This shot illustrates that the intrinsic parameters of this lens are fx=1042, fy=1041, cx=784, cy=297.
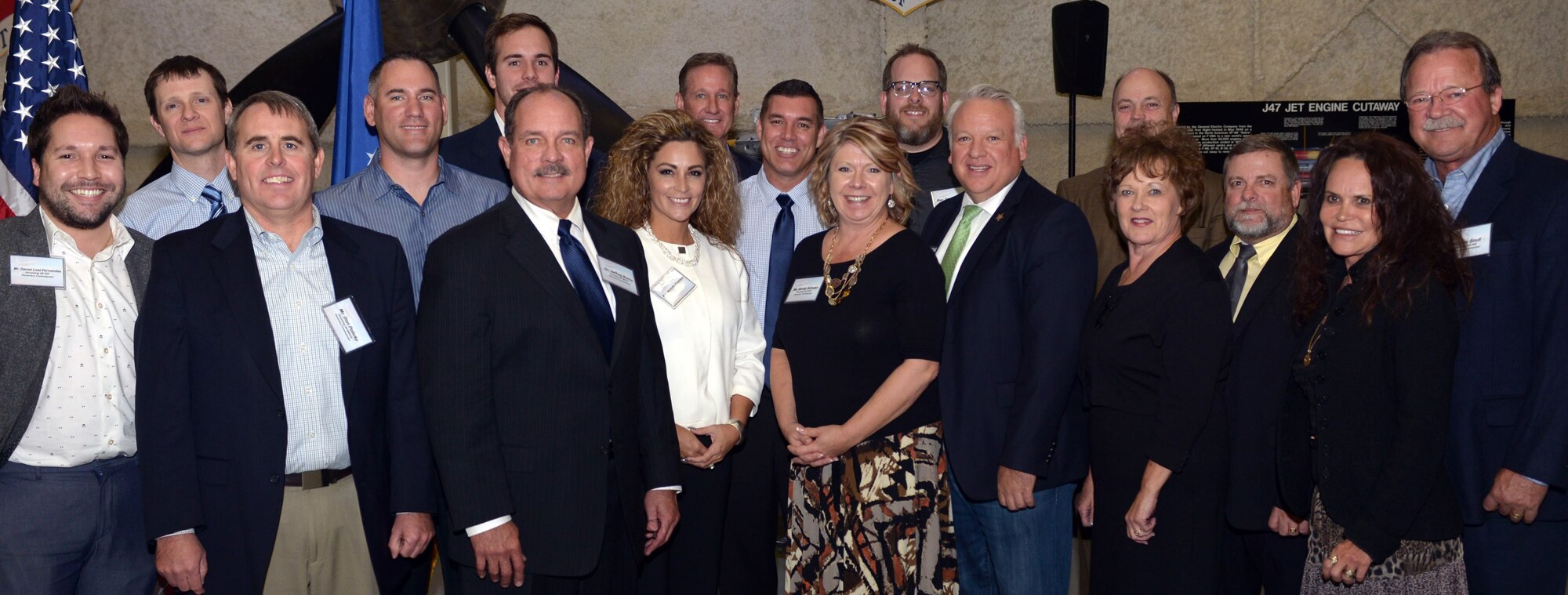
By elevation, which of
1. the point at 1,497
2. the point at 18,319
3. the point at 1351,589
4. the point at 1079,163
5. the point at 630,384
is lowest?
the point at 1351,589

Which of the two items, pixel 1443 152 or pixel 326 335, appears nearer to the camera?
pixel 326 335

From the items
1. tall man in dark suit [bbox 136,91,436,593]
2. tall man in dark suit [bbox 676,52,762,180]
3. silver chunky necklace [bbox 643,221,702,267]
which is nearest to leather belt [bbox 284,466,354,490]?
tall man in dark suit [bbox 136,91,436,593]

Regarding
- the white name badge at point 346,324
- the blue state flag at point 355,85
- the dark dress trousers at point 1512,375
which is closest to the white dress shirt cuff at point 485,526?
the white name badge at point 346,324

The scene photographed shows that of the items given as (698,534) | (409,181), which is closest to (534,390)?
(698,534)

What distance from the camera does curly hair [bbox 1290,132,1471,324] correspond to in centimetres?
228

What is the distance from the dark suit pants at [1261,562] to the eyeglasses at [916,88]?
6.41 feet

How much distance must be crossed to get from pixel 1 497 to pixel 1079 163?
5.84 metres

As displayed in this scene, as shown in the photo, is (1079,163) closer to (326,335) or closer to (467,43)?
(467,43)

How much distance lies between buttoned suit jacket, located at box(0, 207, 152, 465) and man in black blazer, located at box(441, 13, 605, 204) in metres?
1.40

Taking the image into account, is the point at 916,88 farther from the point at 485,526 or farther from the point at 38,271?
the point at 38,271

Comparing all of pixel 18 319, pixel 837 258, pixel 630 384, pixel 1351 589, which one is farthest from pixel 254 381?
pixel 1351 589

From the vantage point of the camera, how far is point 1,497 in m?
2.33

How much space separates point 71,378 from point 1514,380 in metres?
3.33

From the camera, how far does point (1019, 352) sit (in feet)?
8.88
